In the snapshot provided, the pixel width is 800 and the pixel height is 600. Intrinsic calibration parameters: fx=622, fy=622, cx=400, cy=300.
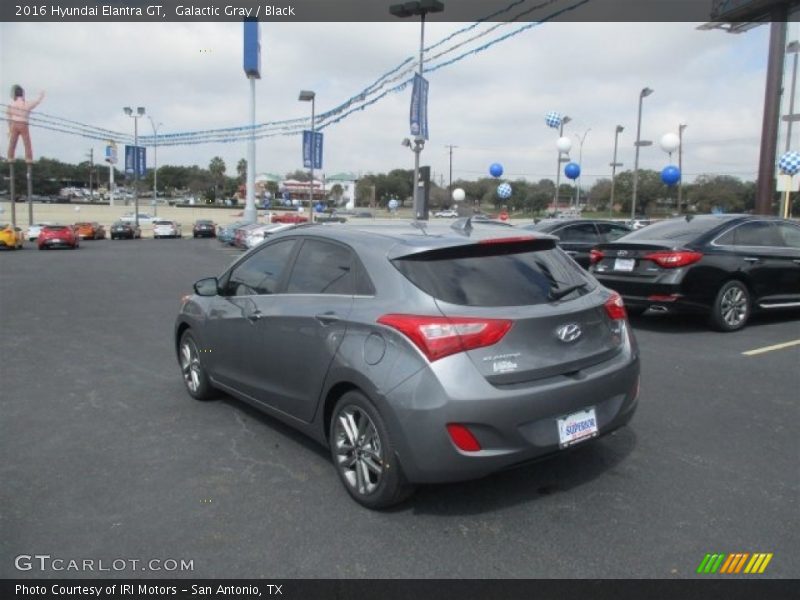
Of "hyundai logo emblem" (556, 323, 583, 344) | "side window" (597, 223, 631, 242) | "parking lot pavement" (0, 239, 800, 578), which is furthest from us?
"side window" (597, 223, 631, 242)

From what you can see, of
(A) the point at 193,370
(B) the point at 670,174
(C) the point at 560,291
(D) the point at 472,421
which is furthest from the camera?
(B) the point at 670,174

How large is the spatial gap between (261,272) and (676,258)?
5677 millimetres

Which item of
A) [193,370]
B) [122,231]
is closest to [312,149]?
[122,231]

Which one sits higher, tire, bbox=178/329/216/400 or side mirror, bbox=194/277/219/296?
side mirror, bbox=194/277/219/296

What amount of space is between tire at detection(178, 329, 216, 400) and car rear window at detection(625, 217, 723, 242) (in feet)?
20.6

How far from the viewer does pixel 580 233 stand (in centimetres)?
1301

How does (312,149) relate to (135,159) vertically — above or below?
below

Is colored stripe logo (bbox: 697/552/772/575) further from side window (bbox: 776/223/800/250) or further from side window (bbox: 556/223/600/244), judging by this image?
side window (bbox: 556/223/600/244)

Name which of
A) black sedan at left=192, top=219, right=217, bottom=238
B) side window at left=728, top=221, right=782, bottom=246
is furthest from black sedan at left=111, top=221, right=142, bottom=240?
side window at left=728, top=221, right=782, bottom=246

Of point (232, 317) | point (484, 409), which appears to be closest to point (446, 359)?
point (484, 409)

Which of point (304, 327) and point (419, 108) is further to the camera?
point (419, 108)

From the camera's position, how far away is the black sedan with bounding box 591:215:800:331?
8.02 metres

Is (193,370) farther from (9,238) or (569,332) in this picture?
(9,238)

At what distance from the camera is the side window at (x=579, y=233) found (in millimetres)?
12814
